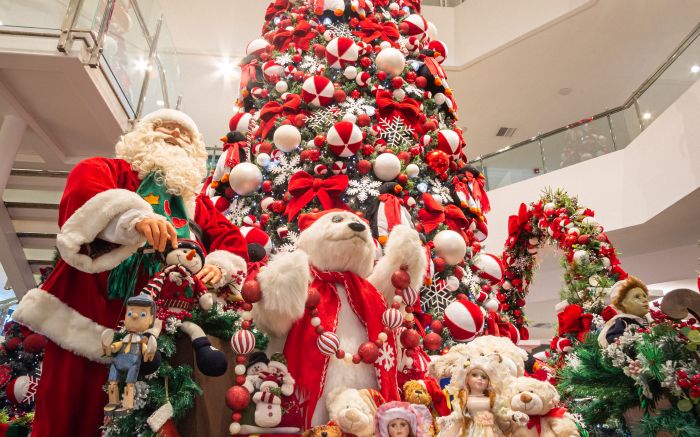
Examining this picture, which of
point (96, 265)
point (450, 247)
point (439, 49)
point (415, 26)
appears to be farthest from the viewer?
point (439, 49)

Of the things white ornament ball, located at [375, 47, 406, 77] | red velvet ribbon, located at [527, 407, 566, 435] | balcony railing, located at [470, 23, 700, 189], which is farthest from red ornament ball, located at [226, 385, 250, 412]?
balcony railing, located at [470, 23, 700, 189]

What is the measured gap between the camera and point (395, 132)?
2.95 m

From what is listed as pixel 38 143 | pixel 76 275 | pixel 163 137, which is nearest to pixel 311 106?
pixel 163 137

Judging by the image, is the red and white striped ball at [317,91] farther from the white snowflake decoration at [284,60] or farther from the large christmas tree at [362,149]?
the white snowflake decoration at [284,60]

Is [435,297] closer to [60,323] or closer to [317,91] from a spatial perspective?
[317,91]

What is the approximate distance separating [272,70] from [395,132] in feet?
3.01

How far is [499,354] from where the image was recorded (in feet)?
5.31

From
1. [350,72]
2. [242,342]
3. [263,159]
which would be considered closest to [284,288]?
[242,342]

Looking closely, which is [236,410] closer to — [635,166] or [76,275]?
[76,275]

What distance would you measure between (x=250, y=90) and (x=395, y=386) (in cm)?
234

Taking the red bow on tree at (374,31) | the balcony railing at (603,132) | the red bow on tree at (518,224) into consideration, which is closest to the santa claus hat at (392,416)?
the red bow on tree at (374,31)

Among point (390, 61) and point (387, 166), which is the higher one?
point (390, 61)

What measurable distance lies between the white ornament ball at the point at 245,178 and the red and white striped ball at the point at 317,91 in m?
0.52

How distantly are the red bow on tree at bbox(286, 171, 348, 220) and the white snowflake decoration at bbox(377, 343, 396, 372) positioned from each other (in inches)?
38.9
